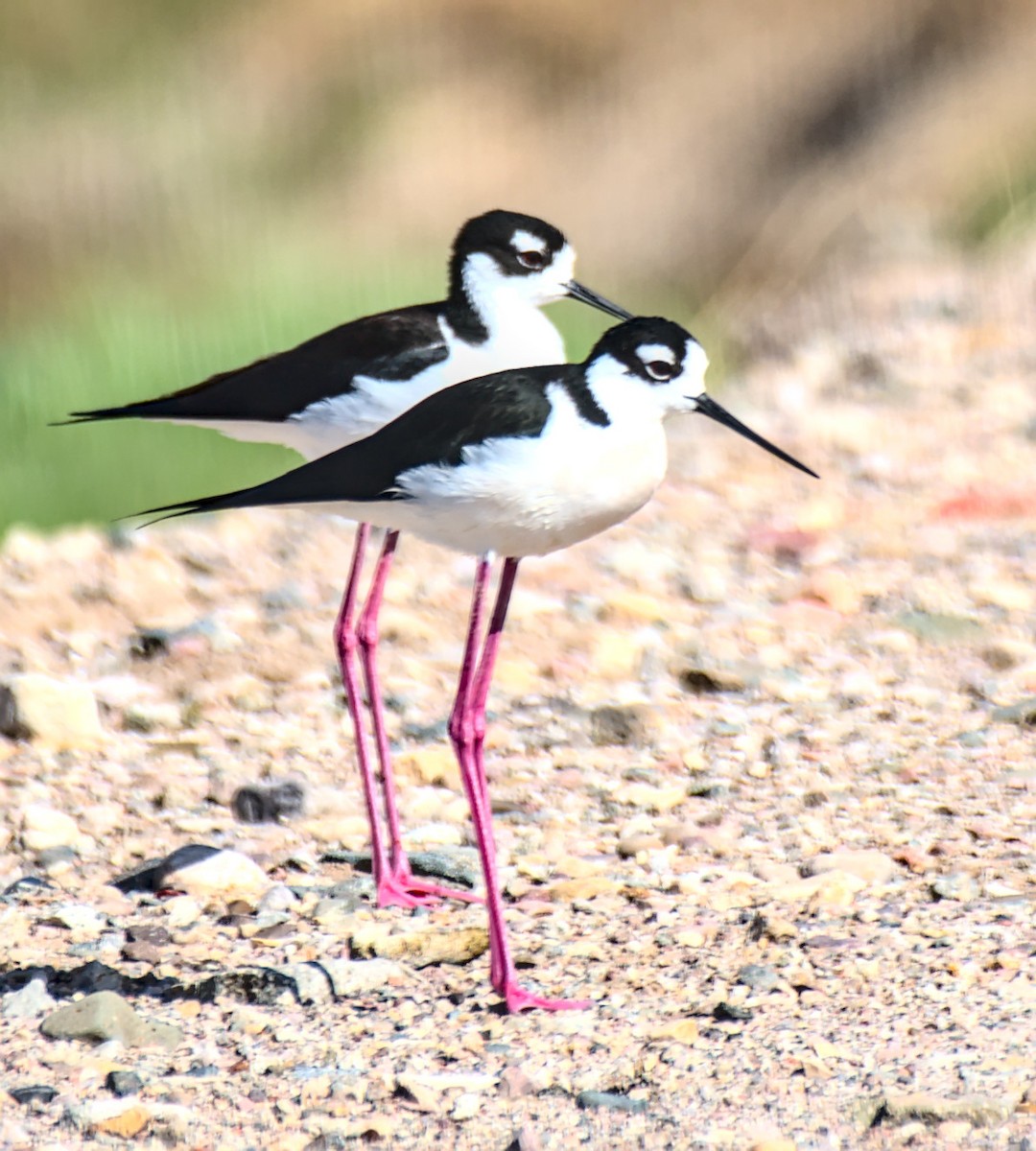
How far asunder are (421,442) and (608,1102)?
1094 mm

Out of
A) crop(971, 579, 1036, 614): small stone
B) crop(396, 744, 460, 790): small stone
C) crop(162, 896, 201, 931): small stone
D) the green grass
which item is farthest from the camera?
the green grass

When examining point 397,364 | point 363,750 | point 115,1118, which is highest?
point 397,364

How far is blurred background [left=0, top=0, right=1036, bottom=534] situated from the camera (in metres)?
7.86

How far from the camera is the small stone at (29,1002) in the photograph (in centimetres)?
314

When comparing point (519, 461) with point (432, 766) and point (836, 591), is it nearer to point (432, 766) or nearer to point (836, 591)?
point (432, 766)

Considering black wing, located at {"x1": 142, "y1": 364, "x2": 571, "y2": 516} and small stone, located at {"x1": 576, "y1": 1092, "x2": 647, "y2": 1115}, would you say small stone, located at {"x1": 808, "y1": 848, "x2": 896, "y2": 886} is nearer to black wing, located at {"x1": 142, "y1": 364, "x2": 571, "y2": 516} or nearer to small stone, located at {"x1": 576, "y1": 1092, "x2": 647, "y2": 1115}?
small stone, located at {"x1": 576, "y1": 1092, "x2": 647, "y2": 1115}

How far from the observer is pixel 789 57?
1458 cm

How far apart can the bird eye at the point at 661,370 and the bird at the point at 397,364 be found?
58 cm

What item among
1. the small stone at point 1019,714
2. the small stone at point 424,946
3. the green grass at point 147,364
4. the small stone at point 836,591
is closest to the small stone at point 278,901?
the small stone at point 424,946

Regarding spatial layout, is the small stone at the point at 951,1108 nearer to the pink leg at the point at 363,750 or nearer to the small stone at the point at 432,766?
the pink leg at the point at 363,750

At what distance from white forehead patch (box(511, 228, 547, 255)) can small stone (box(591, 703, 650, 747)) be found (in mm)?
1215

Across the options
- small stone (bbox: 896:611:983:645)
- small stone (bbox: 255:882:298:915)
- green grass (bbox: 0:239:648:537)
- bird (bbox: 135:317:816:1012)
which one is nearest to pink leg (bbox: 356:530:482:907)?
small stone (bbox: 255:882:298:915)

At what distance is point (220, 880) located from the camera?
145 inches

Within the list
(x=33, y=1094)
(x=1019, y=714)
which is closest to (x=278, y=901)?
(x=33, y=1094)
